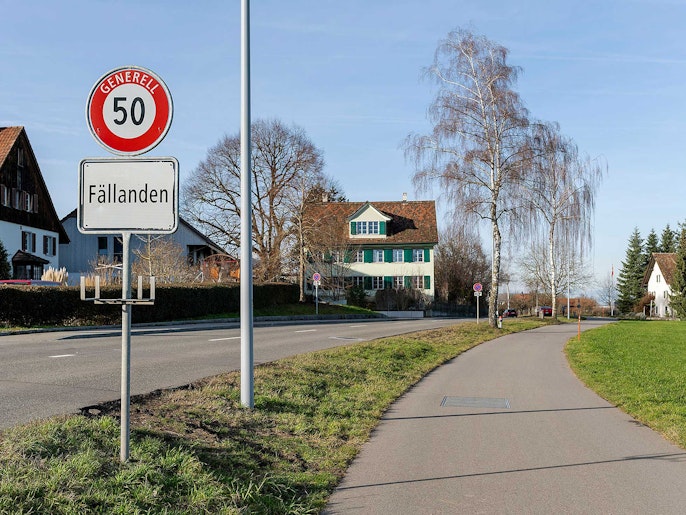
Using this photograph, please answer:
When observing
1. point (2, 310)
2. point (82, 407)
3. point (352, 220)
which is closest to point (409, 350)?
point (82, 407)

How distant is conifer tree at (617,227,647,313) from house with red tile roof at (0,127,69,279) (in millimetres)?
85436

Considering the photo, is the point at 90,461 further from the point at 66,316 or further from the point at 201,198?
the point at 201,198

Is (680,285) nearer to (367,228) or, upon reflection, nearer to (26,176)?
(367,228)

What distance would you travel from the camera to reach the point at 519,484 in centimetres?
633

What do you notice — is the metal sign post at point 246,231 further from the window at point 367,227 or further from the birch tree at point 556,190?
the window at point 367,227

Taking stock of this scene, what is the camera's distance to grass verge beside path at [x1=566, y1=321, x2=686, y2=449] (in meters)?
10.2

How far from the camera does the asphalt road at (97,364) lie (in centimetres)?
882

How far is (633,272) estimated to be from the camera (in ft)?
369

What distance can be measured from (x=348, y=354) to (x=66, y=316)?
14549mm

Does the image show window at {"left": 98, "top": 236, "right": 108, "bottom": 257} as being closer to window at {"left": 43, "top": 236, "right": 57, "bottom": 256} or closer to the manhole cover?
window at {"left": 43, "top": 236, "right": 57, "bottom": 256}

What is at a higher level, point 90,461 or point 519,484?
point 90,461

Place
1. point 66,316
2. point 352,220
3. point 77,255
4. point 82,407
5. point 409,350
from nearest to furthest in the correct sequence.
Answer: point 82,407, point 409,350, point 66,316, point 77,255, point 352,220

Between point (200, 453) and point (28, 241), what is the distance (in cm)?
Answer: 4593

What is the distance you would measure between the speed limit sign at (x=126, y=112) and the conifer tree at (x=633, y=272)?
111749 millimetres
